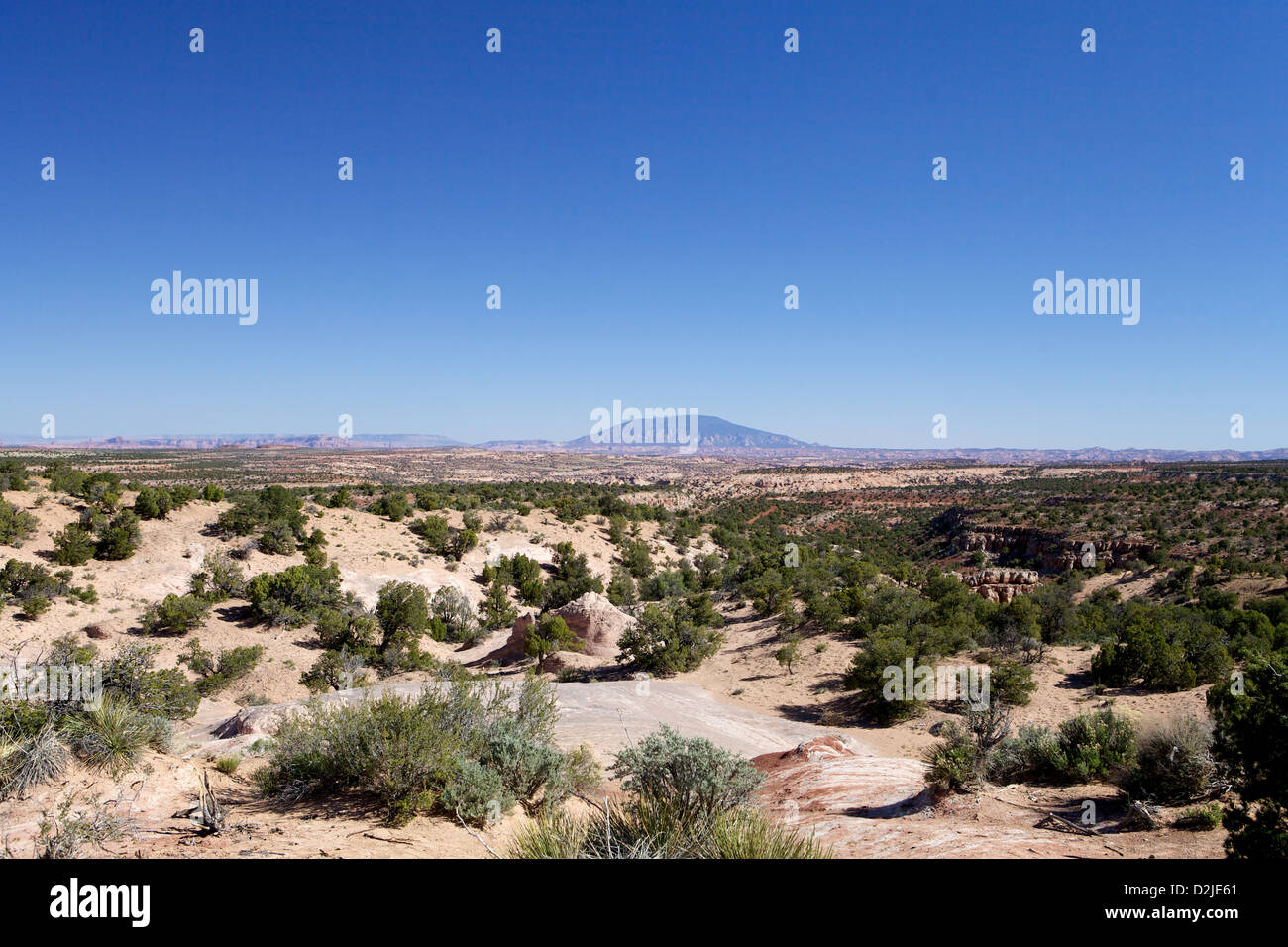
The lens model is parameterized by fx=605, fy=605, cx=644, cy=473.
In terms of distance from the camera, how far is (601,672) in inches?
775

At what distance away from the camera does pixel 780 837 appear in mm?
4691

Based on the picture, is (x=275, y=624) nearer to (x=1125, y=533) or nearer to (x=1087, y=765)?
(x=1087, y=765)

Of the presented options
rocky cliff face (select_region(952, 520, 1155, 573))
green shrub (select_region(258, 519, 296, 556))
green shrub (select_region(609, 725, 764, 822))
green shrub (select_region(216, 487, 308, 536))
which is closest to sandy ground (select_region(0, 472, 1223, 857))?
green shrub (select_region(258, 519, 296, 556))

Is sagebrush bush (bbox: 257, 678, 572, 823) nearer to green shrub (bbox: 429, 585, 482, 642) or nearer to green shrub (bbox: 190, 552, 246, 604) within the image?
green shrub (bbox: 429, 585, 482, 642)

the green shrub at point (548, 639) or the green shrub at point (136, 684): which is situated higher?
the green shrub at point (136, 684)

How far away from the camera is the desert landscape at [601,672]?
6262 millimetres

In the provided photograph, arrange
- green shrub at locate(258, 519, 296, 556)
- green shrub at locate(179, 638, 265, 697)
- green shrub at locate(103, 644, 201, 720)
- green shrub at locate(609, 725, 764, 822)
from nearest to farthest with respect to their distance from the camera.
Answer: green shrub at locate(609, 725, 764, 822), green shrub at locate(103, 644, 201, 720), green shrub at locate(179, 638, 265, 697), green shrub at locate(258, 519, 296, 556)

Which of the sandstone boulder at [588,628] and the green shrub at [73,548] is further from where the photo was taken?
the sandstone boulder at [588,628]

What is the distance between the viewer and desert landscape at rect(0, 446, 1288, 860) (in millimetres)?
6262

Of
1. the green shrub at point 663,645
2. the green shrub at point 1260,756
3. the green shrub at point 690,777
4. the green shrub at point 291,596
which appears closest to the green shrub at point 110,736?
the green shrub at point 690,777

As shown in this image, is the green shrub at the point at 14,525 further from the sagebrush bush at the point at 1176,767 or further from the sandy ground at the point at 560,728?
the sagebrush bush at the point at 1176,767

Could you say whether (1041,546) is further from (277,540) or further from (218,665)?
(218,665)
